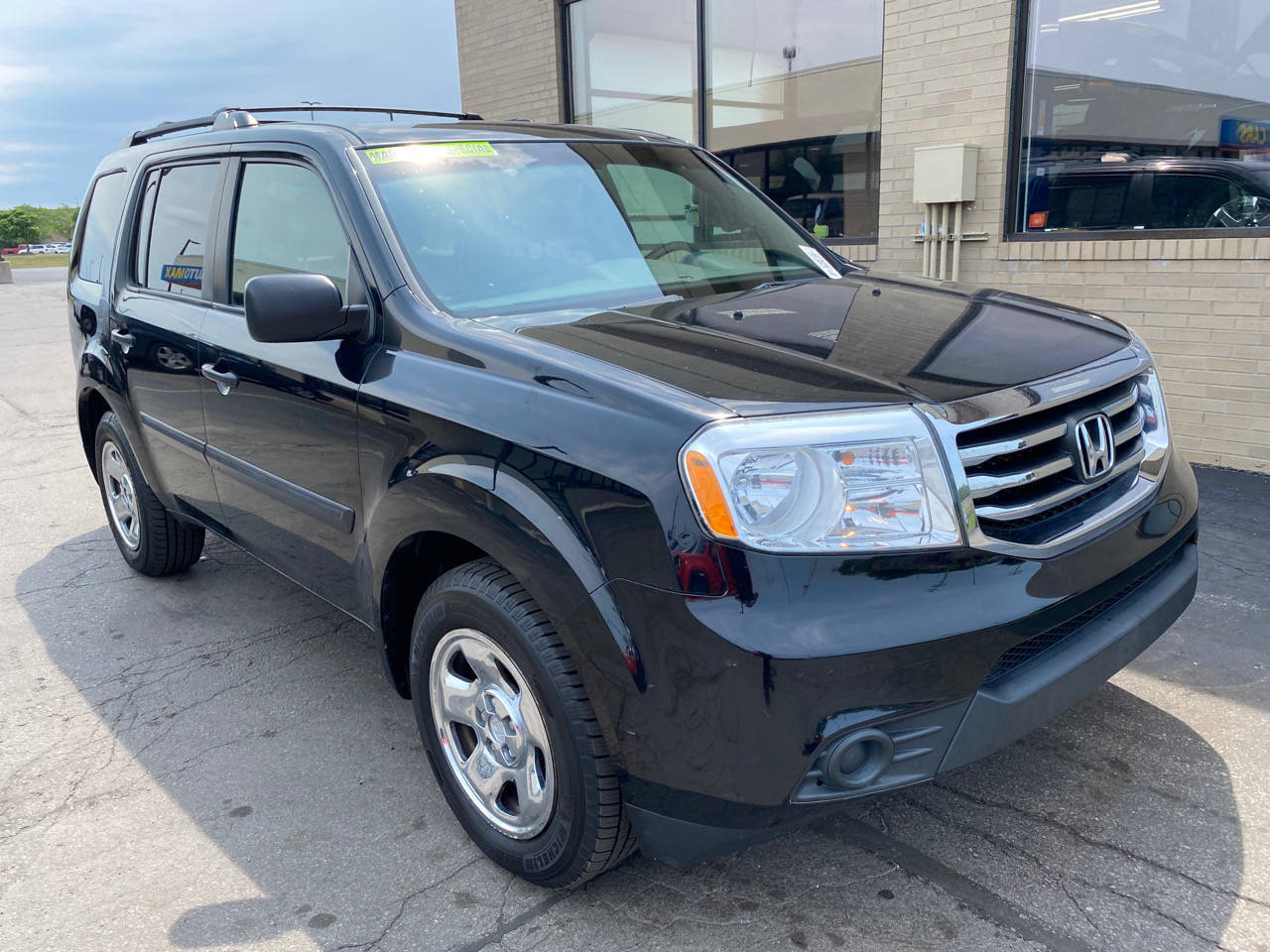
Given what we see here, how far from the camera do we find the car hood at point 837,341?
2.23 metres

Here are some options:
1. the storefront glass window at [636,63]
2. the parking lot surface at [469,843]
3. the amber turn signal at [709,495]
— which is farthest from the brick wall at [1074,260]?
the amber turn signal at [709,495]

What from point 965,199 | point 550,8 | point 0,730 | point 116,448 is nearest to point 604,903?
point 0,730

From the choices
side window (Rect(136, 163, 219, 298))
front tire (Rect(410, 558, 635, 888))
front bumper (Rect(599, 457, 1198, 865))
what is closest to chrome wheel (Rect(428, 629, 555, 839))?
front tire (Rect(410, 558, 635, 888))

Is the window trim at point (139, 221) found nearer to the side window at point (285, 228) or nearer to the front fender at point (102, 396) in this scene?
the side window at point (285, 228)

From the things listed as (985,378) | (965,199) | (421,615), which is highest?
(965,199)

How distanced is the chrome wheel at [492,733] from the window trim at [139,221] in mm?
1912

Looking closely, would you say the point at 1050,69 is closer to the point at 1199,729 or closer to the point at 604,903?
the point at 1199,729

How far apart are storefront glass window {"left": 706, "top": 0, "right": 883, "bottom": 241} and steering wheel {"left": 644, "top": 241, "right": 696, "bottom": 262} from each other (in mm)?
4375

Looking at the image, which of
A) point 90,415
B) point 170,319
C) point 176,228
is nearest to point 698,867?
point 170,319

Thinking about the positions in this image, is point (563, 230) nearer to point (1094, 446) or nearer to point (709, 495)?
point (709, 495)

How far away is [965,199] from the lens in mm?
6551

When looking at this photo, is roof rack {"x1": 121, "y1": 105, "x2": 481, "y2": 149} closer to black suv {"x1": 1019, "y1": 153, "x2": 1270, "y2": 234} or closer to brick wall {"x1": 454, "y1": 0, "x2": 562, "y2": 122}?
black suv {"x1": 1019, "y1": 153, "x2": 1270, "y2": 234}

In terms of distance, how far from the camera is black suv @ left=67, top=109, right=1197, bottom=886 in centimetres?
203

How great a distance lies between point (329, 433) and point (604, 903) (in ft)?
4.88
